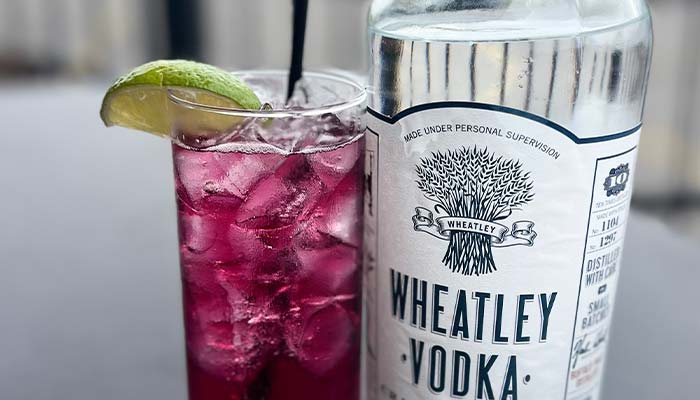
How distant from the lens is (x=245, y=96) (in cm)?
64

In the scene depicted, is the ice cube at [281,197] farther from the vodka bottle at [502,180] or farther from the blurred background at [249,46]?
the blurred background at [249,46]

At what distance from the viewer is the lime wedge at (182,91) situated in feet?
2.09

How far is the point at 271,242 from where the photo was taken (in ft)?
2.15

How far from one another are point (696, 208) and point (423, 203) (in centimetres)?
212

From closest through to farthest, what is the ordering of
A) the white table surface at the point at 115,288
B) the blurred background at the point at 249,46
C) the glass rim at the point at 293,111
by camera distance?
1. the glass rim at the point at 293,111
2. the white table surface at the point at 115,288
3. the blurred background at the point at 249,46

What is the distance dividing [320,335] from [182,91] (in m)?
0.23

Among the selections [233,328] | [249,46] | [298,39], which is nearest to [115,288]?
[233,328]

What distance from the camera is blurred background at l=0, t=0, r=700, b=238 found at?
2598mm

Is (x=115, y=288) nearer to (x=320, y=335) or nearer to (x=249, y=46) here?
(x=320, y=335)

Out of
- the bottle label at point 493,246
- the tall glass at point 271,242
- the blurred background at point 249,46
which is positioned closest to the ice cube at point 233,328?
the tall glass at point 271,242

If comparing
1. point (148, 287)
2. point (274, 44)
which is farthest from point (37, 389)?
point (274, 44)

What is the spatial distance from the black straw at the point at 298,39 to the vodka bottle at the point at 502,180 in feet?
0.22

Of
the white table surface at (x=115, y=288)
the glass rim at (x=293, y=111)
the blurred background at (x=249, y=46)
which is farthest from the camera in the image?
the blurred background at (x=249, y=46)

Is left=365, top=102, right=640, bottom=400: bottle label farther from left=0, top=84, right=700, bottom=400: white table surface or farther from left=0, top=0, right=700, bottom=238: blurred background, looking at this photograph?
left=0, top=0, right=700, bottom=238: blurred background
